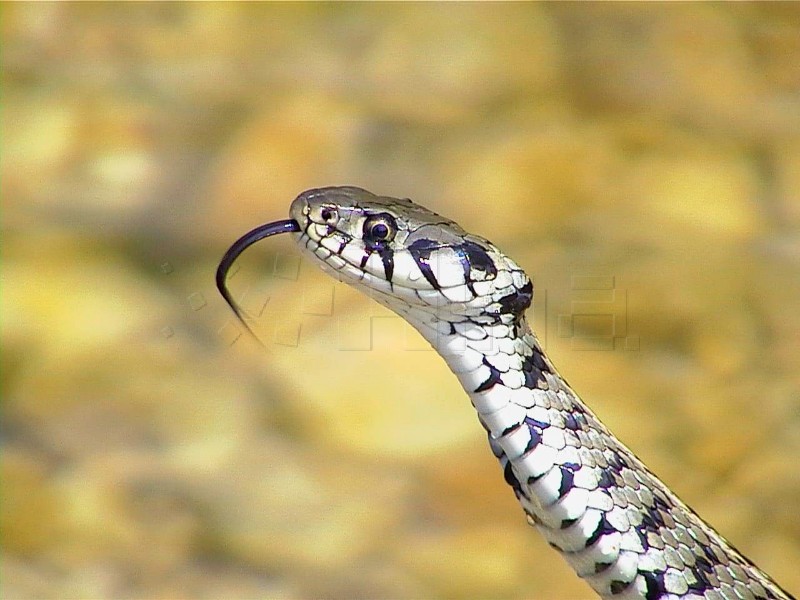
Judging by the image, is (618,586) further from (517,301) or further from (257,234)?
(257,234)

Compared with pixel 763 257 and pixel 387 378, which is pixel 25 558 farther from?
pixel 763 257

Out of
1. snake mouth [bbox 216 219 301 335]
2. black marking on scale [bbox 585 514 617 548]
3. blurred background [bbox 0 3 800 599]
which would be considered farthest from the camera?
blurred background [bbox 0 3 800 599]

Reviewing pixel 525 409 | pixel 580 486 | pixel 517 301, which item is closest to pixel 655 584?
pixel 580 486

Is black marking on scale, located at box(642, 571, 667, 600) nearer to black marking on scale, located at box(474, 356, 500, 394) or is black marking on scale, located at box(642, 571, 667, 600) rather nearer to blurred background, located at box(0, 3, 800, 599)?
black marking on scale, located at box(474, 356, 500, 394)

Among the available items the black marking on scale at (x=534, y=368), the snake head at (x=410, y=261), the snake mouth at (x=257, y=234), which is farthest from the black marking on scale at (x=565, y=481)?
the snake mouth at (x=257, y=234)

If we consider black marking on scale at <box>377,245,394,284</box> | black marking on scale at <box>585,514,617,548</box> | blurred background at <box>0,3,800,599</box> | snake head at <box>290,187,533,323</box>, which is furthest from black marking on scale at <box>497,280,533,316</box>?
blurred background at <box>0,3,800,599</box>

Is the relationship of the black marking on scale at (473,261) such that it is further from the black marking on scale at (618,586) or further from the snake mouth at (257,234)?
the black marking on scale at (618,586)

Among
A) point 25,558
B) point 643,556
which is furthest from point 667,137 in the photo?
point 25,558
